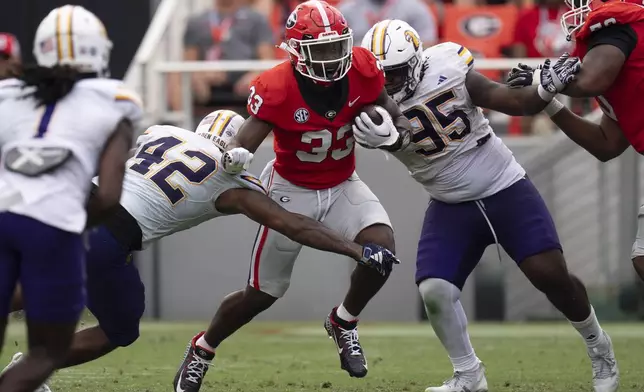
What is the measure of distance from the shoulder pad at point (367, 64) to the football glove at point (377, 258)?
2.97 ft

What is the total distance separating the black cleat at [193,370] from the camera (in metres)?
6.16

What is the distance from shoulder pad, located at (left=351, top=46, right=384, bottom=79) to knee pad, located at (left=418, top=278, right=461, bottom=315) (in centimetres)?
105

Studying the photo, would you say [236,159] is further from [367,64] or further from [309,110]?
[367,64]

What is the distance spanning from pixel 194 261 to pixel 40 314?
269 inches

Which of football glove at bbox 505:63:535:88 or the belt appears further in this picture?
the belt

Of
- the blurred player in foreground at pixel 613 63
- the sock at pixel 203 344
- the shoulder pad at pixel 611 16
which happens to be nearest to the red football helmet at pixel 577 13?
the blurred player in foreground at pixel 613 63

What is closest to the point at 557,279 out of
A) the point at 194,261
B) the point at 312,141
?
the point at 312,141

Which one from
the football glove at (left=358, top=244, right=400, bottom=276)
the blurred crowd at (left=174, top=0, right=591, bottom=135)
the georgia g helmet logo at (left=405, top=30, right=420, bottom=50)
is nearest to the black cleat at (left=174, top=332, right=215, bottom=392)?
the football glove at (left=358, top=244, right=400, bottom=276)

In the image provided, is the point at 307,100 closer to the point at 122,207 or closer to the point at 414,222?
the point at 122,207

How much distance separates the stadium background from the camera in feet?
35.5

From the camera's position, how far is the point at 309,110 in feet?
19.7

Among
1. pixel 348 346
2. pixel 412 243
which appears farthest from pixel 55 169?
pixel 412 243

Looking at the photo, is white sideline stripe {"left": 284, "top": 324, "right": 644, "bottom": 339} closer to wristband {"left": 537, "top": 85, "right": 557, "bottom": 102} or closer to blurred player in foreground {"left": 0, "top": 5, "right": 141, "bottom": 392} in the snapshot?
wristband {"left": 537, "top": 85, "right": 557, "bottom": 102}

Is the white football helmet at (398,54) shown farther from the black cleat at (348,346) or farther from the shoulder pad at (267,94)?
the black cleat at (348,346)
